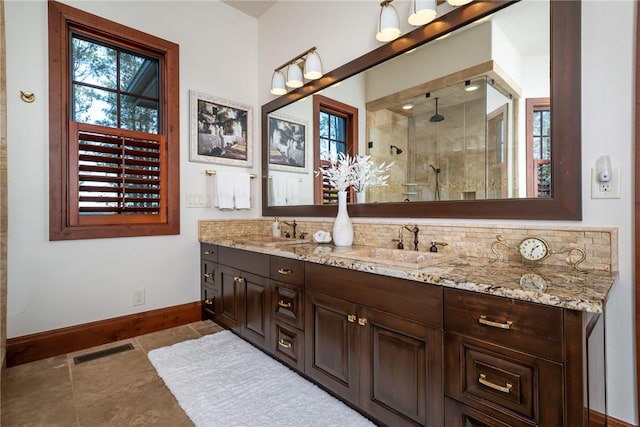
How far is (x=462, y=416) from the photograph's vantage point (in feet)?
3.75

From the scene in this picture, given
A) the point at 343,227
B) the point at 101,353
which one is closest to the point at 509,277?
the point at 343,227

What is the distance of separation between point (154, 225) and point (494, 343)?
103 inches

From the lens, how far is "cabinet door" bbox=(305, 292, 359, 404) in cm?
154

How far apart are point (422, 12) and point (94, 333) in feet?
10.4

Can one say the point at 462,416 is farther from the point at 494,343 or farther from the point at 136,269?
the point at 136,269

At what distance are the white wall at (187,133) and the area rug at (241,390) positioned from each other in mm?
748

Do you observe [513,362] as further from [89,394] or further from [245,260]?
[89,394]

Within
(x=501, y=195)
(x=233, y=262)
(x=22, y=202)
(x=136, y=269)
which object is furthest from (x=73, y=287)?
(x=501, y=195)

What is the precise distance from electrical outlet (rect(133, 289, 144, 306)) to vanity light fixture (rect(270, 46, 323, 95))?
213 cm

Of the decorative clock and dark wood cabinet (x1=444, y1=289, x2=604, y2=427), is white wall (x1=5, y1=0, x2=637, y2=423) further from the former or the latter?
dark wood cabinet (x1=444, y1=289, x2=604, y2=427)

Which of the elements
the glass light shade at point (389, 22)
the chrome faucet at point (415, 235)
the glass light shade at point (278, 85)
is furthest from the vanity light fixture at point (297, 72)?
the chrome faucet at point (415, 235)

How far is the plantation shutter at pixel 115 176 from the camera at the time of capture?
2.34 m

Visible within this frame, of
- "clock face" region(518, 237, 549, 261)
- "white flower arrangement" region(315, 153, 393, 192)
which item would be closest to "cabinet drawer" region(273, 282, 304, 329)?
"white flower arrangement" region(315, 153, 393, 192)

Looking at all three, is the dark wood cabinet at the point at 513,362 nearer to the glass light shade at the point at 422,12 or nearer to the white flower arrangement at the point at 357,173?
the white flower arrangement at the point at 357,173
